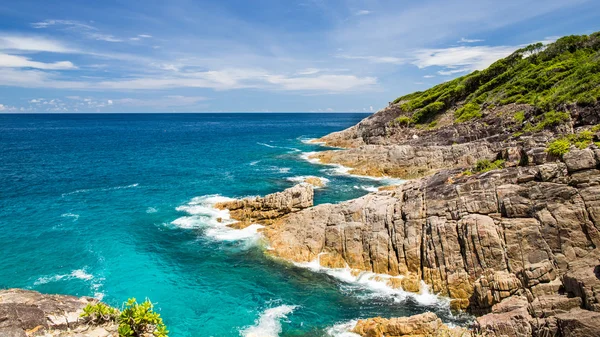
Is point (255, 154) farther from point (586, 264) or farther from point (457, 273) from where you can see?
point (586, 264)

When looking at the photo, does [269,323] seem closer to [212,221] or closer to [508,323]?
[508,323]

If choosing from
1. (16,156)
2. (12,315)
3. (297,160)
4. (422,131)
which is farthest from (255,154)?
(12,315)

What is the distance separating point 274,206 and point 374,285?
16461 millimetres

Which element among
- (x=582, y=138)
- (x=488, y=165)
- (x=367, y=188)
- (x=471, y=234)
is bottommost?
(x=367, y=188)

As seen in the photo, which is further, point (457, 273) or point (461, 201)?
point (461, 201)

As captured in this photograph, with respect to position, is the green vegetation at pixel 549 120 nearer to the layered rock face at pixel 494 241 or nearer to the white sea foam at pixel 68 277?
the layered rock face at pixel 494 241

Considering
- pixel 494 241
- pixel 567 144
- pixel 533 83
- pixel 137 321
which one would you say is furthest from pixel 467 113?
pixel 137 321

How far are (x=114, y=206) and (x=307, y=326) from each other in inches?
1501

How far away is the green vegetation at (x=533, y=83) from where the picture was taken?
197ft

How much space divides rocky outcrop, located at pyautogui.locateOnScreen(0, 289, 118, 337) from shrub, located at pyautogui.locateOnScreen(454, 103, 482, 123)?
77413mm

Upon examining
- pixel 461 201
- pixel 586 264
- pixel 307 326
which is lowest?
pixel 307 326

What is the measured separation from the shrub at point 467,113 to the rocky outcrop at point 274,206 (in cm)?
4945

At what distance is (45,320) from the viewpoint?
636 inches

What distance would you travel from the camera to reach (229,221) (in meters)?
45.3
